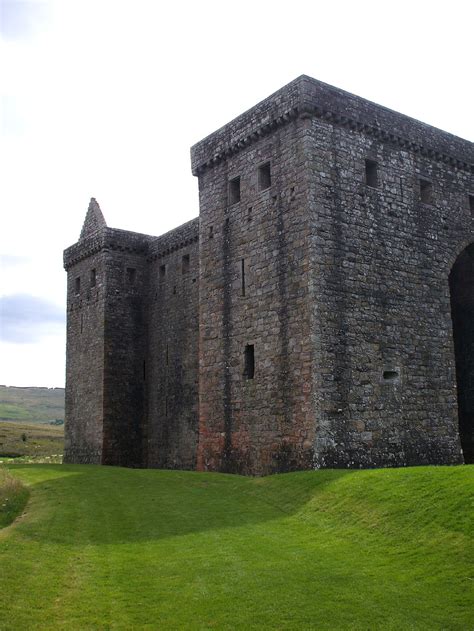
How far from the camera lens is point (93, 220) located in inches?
1351

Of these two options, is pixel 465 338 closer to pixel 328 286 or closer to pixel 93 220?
pixel 328 286

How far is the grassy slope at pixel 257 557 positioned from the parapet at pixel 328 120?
33.0 feet

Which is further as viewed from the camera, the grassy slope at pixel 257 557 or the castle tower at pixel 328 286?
the castle tower at pixel 328 286

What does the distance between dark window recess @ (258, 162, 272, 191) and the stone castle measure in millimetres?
62

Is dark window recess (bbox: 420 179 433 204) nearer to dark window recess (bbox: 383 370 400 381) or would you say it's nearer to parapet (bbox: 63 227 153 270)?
dark window recess (bbox: 383 370 400 381)

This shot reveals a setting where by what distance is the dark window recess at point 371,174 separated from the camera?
2050 cm

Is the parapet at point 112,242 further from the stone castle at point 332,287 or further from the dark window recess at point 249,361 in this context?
the dark window recess at point 249,361

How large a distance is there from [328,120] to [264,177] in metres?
2.71

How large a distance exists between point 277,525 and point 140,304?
20.6m

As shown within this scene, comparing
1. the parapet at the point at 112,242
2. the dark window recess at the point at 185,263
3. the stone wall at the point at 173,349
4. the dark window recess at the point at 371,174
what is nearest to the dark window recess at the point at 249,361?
the dark window recess at the point at 371,174

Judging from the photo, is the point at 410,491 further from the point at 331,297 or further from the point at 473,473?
the point at 331,297

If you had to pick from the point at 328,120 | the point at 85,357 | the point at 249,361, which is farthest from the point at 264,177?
the point at 85,357

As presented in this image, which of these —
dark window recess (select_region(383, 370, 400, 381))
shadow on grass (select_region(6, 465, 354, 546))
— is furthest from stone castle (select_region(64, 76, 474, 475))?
shadow on grass (select_region(6, 465, 354, 546))

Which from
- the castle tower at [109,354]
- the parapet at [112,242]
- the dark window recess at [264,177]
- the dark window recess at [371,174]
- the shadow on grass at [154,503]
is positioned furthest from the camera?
the parapet at [112,242]
